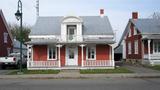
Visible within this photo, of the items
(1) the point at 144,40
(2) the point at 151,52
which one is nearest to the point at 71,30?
(1) the point at 144,40

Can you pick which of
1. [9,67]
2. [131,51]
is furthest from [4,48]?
[131,51]

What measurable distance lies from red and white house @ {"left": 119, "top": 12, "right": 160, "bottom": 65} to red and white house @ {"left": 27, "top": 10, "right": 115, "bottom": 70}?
571 cm

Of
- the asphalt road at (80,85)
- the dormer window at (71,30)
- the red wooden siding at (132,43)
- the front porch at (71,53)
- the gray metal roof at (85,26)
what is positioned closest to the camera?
the asphalt road at (80,85)

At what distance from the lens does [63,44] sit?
124 feet

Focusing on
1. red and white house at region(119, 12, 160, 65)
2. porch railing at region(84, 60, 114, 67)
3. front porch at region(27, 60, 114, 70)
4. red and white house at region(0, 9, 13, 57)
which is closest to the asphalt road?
front porch at region(27, 60, 114, 70)

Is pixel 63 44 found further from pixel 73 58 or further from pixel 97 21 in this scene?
pixel 97 21

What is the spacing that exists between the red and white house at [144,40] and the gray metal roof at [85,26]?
5092mm

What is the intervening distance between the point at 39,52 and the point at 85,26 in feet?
21.2

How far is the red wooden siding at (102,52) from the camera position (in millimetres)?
38531

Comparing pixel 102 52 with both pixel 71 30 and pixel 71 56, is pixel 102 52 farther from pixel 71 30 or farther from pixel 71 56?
pixel 71 30

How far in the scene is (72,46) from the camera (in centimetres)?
3869

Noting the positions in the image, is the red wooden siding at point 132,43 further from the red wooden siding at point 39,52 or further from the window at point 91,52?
the red wooden siding at point 39,52

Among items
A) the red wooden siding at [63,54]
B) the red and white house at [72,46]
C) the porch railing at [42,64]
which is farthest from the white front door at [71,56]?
the porch railing at [42,64]

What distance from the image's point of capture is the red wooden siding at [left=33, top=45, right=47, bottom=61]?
38656mm
